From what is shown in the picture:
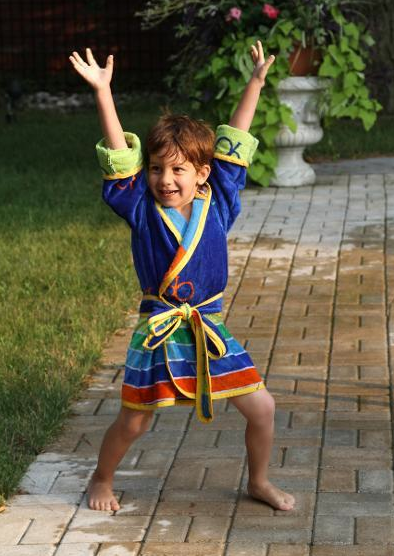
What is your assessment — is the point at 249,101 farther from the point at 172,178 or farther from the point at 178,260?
the point at 178,260

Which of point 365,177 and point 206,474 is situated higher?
point 206,474

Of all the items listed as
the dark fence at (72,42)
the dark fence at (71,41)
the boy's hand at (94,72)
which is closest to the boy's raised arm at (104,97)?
the boy's hand at (94,72)

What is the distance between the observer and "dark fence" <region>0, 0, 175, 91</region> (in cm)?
1967

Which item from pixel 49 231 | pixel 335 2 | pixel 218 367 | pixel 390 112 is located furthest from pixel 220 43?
pixel 218 367

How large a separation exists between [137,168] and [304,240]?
14.5 ft

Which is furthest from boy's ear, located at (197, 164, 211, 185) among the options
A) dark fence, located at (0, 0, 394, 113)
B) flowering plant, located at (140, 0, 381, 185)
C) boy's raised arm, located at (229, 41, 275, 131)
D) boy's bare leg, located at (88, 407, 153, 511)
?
dark fence, located at (0, 0, 394, 113)

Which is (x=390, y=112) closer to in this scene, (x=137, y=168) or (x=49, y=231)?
(x=49, y=231)

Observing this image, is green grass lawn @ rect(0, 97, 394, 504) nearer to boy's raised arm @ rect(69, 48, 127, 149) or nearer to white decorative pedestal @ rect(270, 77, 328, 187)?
boy's raised arm @ rect(69, 48, 127, 149)

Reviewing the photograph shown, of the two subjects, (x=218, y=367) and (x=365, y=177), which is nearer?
(x=218, y=367)

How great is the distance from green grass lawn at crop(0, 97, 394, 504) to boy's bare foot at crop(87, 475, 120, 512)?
12.9 inches

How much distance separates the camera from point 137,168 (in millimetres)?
3656

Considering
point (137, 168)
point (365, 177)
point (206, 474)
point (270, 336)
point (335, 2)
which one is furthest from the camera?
point (365, 177)

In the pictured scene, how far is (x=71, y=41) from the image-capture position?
20.3 m

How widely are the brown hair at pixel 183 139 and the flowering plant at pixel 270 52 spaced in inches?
231
